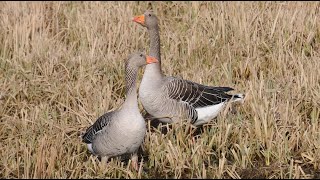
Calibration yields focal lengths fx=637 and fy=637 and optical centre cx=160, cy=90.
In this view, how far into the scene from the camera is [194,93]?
288 inches

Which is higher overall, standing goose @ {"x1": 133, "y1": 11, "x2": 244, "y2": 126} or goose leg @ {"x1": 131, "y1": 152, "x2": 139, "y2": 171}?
standing goose @ {"x1": 133, "y1": 11, "x2": 244, "y2": 126}

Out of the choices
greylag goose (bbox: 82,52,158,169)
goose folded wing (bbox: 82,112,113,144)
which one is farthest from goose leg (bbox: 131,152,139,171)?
goose folded wing (bbox: 82,112,113,144)

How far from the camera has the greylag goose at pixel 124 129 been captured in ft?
19.1

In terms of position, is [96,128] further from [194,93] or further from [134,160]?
[194,93]

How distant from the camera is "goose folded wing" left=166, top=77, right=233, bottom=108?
283 inches

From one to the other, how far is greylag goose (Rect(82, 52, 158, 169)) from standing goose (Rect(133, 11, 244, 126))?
677 millimetres

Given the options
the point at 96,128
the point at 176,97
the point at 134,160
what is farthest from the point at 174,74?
the point at 134,160

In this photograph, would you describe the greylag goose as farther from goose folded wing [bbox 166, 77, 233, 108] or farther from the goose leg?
goose folded wing [bbox 166, 77, 233, 108]

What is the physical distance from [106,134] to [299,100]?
2.51 m

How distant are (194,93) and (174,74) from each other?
53.2 inches

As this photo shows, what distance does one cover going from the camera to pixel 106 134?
19.7 feet

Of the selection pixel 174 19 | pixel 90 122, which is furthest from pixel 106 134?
pixel 174 19

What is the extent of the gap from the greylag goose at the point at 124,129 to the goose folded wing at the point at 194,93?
0.87 m

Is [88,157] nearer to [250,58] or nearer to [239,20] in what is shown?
[250,58]
